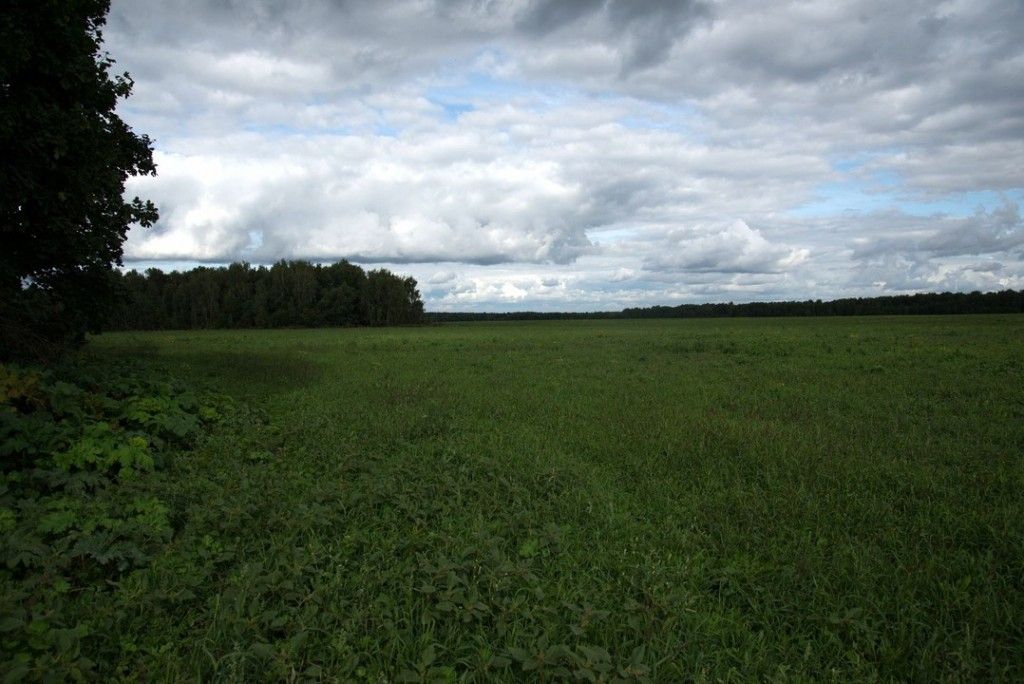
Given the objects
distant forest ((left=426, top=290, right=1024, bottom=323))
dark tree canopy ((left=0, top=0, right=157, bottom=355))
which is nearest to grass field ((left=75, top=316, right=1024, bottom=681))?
dark tree canopy ((left=0, top=0, right=157, bottom=355))

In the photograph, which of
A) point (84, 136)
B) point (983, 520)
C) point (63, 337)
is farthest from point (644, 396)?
point (63, 337)

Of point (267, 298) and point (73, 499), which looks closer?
point (73, 499)

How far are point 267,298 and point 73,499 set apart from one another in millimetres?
93762

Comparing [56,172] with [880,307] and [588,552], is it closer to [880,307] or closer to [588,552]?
[588,552]

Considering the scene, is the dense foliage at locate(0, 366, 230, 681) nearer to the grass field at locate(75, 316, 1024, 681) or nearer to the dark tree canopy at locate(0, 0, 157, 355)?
the grass field at locate(75, 316, 1024, 681)

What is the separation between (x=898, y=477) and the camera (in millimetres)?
6957

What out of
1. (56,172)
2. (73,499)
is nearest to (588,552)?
(73,499)

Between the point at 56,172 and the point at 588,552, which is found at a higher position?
the point at 56,172

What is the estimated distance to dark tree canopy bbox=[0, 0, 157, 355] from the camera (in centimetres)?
979

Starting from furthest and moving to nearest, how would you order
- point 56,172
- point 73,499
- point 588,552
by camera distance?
point 56,172
point 73,499
point 588,552

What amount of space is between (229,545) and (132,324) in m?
96.2

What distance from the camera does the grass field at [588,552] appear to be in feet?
12.8

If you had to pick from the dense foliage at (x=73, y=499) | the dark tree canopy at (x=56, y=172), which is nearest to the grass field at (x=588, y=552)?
the dense foliage at (x=73, y=499)

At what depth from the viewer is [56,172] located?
1075 cm
